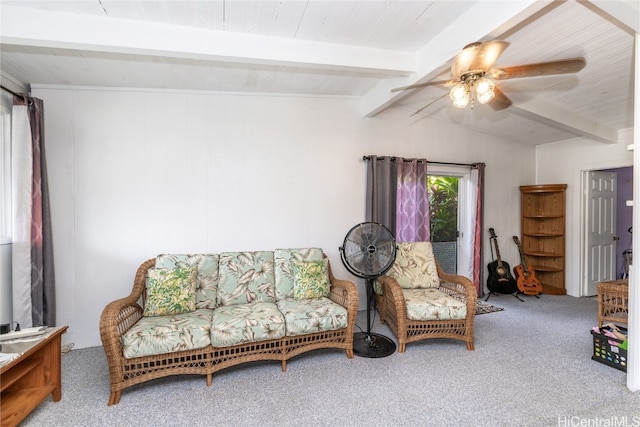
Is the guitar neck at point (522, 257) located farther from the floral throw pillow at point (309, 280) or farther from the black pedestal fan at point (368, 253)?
the floral throw pillow at point (309, 280)

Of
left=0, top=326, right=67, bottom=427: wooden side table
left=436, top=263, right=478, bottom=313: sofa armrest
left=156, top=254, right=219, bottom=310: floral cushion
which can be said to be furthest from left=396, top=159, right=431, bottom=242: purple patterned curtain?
left=0, top=326, right=67, bottom=427: wooden side table

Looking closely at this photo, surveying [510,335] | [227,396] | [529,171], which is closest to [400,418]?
[227,396]

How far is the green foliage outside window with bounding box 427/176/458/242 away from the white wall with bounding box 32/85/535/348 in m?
0.87

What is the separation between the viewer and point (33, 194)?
244 centimetres

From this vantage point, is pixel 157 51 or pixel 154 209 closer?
pixel 157 51

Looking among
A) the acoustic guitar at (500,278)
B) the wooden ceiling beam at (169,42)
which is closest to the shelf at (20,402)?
the wooden ceiling beam at (169,42)

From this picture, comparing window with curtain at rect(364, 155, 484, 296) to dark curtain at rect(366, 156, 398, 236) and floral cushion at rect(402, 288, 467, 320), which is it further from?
floral cushion at rect(402, 288, 467, 320)

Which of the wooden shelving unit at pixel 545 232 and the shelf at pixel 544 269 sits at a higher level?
the wooden shelving unit at pixel 545 232

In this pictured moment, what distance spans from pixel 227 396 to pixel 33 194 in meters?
2.17

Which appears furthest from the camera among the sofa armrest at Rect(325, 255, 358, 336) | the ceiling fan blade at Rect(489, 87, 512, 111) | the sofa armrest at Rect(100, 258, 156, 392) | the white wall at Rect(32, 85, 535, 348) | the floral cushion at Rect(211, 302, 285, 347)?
the white wall at Rect(32, 85, 535, 348)

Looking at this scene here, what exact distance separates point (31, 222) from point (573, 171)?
20.7 ft

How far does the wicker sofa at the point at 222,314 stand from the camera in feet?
6.77

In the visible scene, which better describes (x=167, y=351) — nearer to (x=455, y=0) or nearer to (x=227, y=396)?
(x=227, y=396)

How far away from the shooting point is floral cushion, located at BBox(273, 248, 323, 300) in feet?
9.40
